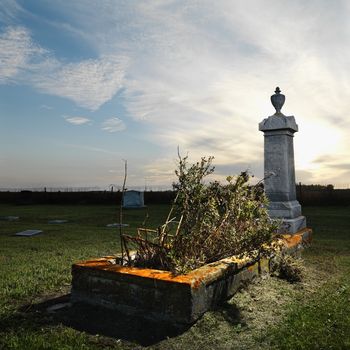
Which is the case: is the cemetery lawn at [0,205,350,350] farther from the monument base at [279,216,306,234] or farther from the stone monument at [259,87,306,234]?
the stone monument at [259,87,306,234]

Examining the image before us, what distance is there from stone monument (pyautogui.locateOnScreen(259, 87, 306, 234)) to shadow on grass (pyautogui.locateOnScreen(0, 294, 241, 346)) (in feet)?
12.4

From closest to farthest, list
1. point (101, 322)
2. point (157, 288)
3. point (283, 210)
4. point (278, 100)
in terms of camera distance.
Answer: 1. point (157, 288)
2. point (101, 322)
3. point (283, 210)
4. point (278, 100)

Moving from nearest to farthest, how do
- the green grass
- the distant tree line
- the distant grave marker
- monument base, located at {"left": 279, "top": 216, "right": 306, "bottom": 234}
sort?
the green grass, monument base, located at {"left": 279, "top": 216, "right": 306, "bottom": 234}, the distant grave marker, the distant tree line

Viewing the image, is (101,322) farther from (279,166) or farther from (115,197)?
(115,197)

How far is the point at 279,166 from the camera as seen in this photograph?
7508 millimetres

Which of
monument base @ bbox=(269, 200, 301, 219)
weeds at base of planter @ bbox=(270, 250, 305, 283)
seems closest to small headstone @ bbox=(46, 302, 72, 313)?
weeds at base of planter @ bbox=(270, 250, 305, 283)

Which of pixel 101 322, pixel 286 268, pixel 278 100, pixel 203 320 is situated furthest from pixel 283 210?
pixel 101 322

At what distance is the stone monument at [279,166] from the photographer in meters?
7.47

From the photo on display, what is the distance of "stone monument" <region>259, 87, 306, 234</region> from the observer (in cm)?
747

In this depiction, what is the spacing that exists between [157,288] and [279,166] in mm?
4691

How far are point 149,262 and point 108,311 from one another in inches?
30.7

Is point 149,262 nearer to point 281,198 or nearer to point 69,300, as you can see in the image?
Result: point 69,300

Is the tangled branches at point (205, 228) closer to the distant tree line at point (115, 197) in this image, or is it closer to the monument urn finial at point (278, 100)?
the monument urn finial at point (278, 100)

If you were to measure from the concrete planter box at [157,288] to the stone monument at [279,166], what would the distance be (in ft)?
10.5
